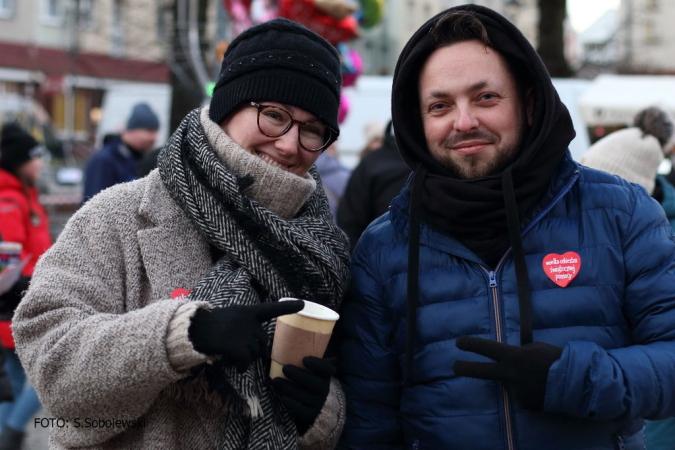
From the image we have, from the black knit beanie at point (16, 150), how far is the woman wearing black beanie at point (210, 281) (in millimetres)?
3498

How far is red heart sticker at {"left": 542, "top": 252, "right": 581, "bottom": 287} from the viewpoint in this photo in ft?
6.96

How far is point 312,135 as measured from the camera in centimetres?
250

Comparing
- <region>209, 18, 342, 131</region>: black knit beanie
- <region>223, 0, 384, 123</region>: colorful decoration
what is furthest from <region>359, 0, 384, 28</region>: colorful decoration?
<region>209, 18, 342, 131</region>: black knit beanie

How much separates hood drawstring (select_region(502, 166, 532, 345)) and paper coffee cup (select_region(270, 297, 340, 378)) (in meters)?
0.48

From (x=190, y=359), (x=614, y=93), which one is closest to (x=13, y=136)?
(x=190, y=359)

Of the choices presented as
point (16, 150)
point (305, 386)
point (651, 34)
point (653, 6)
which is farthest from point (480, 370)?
point (651, 34)

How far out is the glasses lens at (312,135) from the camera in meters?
2.46

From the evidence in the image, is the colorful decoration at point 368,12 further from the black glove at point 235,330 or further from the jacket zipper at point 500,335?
the black glove at point 235,330

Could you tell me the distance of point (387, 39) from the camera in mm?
38250

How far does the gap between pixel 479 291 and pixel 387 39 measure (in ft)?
122

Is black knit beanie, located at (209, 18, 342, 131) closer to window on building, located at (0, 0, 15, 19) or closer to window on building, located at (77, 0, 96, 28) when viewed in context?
window on building, located at (77, 0, 96, 28)

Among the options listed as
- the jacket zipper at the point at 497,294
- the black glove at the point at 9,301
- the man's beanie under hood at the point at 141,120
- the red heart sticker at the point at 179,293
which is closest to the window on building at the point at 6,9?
the man's beanie under hood at the point at 141,120

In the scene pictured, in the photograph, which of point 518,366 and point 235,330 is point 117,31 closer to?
point 235,330

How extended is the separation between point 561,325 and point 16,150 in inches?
176
